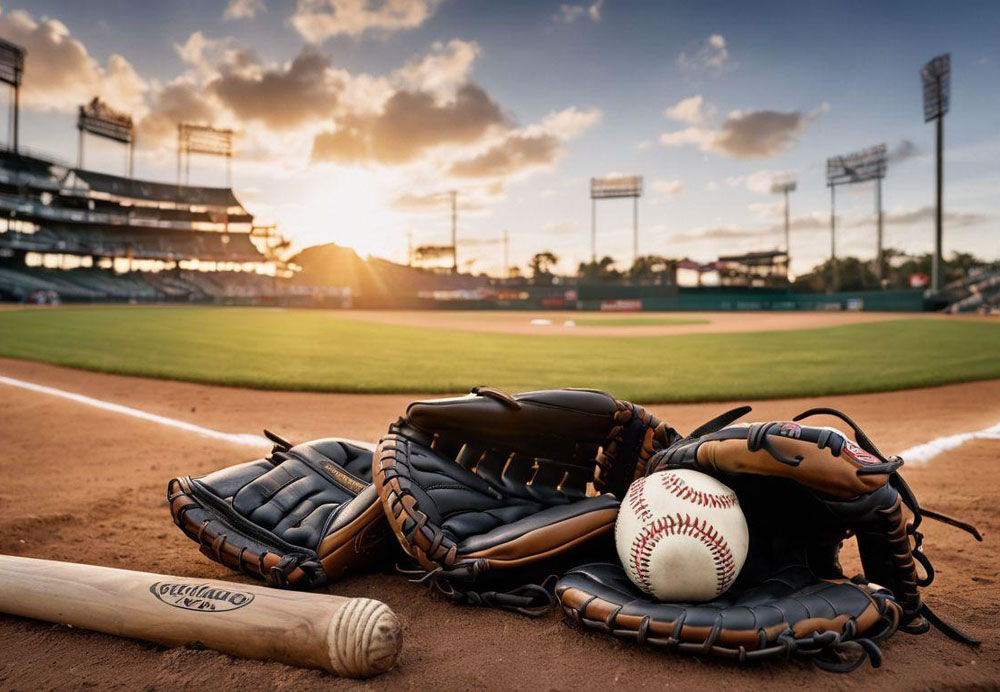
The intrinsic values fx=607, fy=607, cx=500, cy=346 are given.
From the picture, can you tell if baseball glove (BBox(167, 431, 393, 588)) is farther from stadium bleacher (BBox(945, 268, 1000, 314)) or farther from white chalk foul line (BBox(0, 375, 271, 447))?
stadium bleacher (BBox(945, 268, 1000, 314))

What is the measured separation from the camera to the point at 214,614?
160 cm

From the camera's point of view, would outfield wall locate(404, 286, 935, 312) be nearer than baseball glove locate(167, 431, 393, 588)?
No

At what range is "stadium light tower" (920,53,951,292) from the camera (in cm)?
3330

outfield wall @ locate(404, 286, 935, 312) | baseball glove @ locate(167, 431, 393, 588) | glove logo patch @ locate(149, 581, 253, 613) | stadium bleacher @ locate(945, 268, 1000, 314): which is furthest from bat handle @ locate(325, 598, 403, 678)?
stadium bleacher @ locate(945, 268, 1000, 314)

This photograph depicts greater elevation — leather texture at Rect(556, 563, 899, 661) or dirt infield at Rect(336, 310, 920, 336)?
dirt infield at Rect(336, 310, 920, 336)

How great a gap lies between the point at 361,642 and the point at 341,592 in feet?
2.00

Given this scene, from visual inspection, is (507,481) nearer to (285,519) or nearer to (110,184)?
(285,519)

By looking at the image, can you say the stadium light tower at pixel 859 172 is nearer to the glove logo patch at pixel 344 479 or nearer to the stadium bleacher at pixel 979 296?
the stadium bleacher at pixel 979 296

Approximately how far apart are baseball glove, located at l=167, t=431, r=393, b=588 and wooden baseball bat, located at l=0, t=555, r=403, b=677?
27 centimetres

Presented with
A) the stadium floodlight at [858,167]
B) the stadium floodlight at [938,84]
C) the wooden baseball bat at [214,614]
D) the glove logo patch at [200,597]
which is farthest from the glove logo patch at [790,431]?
the stadium floodlight at [858,167]

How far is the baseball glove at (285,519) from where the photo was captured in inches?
79.4

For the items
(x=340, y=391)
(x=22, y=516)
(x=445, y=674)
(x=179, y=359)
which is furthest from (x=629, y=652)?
(x=179, y=359)

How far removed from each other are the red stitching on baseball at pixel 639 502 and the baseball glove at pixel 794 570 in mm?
98

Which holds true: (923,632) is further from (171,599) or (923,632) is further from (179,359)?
(179,359)
